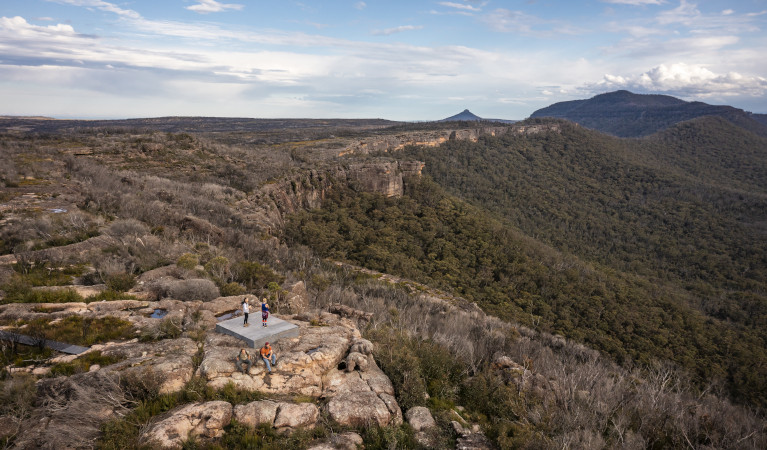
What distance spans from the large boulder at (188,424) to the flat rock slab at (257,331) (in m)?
2.25

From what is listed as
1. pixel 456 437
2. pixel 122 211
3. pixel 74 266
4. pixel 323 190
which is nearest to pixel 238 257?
pixel 122 211

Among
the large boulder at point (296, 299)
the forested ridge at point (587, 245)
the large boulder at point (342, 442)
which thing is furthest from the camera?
the forested ridge at point (587, 245)

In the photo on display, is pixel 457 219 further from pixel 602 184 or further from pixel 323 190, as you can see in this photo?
pixel 602 184

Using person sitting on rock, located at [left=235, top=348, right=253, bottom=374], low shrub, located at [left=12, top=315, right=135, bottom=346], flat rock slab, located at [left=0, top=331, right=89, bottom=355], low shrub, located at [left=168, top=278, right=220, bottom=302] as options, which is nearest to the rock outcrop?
person sitting on rock, located at [left=235, top=348, right=253, bottom=374]

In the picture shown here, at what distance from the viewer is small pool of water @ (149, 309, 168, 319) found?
37.0ft

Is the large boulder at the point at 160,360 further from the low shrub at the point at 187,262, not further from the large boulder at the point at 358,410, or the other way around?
the low shrub at the point at 187,262

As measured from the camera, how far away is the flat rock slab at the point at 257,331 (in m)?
10.5

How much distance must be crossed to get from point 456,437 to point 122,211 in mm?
21583

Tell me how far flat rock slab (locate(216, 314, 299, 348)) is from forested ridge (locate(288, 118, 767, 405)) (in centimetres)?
2823

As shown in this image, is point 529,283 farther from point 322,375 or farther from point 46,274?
point 46,274

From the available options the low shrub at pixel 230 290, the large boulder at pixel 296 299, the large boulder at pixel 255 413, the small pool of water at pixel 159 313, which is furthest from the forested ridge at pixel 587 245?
the large boulder at pixel 255 413

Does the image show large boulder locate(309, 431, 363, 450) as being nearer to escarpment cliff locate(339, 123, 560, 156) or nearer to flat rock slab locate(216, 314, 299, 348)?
flat rock slab locate(216, 314, 299, 348)

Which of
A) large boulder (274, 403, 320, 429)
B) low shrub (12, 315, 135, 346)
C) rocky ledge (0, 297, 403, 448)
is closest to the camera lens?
rocky ledge (0, 297, 403, 448)

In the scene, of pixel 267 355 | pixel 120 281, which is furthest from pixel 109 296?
pixel 267 355
